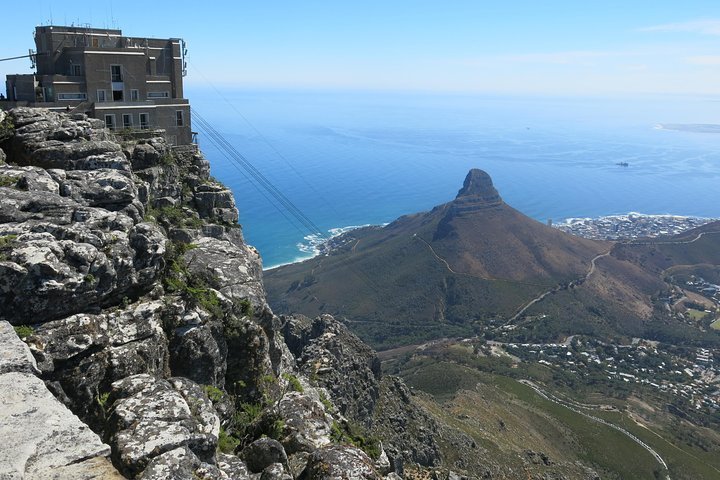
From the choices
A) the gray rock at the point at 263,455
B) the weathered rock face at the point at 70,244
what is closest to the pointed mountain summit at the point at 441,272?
the weathered rock face at the point at 70,244

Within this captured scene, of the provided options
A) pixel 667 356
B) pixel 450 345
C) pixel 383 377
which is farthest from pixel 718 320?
pixel 383 377

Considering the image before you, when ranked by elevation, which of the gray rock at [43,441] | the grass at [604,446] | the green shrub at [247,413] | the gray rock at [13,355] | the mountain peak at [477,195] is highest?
the gray rock at [13,355]

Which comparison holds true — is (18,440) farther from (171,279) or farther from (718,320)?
(718,320)

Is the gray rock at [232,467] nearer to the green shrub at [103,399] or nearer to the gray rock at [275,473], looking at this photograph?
the gray rock at [275,473]

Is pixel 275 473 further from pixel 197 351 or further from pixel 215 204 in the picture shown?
pixel 215 204

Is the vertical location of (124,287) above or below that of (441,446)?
above

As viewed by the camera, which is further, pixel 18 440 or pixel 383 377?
pixel 383 377

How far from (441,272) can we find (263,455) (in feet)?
387

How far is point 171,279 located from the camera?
13.8 m

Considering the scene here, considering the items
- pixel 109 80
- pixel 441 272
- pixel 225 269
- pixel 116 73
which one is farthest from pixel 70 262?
pixel 441 272

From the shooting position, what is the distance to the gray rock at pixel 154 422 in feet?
28.4

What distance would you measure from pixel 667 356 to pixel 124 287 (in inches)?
4254

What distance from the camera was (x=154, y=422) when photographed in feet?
30.7

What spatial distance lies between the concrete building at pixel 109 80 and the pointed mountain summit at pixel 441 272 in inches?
3140
